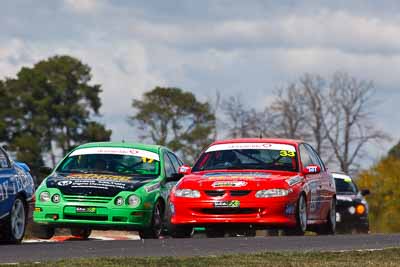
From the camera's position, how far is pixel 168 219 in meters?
20.8

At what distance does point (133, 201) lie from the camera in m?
20.5

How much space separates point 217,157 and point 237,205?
1.66 meters

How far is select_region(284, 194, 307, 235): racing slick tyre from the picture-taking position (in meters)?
20.0

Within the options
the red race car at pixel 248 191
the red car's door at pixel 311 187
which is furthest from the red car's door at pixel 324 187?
the red race car at pixel 248 191

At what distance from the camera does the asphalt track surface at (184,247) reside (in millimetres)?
15242

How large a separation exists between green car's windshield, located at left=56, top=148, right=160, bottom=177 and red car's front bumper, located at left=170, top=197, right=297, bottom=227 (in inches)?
76.4

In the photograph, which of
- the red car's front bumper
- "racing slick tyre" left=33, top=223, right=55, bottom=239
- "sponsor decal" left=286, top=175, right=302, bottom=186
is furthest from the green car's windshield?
"sponsor decal" left=286, top=175, right=302, bottom=186

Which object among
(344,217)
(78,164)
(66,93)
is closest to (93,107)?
(66,93)

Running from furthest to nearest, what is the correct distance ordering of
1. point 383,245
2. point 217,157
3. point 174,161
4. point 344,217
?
point 344,217
point 174,161
point 217,157
point 383,245

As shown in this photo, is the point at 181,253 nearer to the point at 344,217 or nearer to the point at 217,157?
the point at 217,157

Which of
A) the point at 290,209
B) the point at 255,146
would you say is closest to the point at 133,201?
the point at 255,146

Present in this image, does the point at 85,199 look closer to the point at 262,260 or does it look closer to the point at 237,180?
the point at 237,180

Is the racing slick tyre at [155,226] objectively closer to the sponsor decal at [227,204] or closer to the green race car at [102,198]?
the green race car at [102,198]

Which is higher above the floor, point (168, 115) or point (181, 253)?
point (168, 115)
